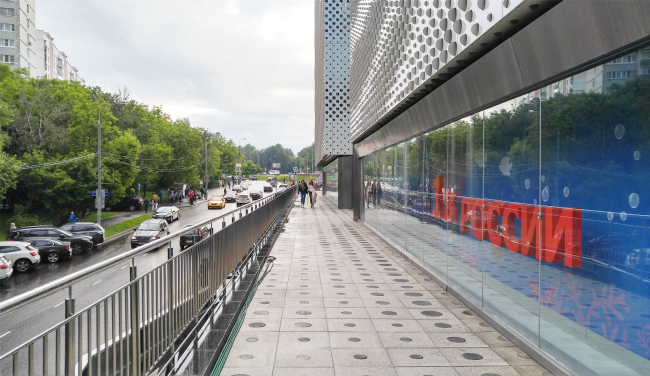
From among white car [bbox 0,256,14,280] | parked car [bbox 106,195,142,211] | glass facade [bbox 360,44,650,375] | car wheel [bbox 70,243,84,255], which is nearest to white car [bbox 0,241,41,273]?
white car [bbox 0,256,14,280]

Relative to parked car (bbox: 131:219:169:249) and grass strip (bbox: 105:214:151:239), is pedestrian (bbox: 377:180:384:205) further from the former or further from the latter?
grass strip (bbox: 105:214:151:239)

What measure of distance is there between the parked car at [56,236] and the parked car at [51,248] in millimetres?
1540

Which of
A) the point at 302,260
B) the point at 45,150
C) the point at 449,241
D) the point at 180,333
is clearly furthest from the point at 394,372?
the point at 45,150

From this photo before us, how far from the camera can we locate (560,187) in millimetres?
5355

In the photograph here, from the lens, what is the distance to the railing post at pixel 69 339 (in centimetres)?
268

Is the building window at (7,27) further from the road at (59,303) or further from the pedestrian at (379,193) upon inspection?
the road at (59,303)

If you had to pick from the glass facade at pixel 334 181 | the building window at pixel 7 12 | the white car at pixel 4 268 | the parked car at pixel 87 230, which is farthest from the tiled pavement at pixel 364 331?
the building window at pixel 7 12

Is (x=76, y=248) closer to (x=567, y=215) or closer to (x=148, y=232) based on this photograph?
(x=148, y=232)

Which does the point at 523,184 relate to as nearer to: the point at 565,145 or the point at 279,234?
the point at 565,145

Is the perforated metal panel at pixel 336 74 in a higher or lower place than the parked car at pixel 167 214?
higher

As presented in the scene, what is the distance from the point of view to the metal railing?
7.88 ft

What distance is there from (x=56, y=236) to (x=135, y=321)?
83.0 ft

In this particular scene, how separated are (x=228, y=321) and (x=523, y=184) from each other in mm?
4101

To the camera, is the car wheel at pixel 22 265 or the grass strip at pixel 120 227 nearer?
the car wheel at pixel 22 265
